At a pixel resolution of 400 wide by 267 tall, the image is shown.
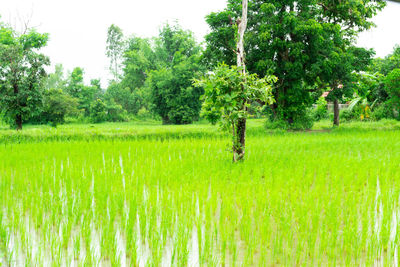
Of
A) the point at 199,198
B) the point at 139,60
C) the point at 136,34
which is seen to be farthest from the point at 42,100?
the point at 136,34

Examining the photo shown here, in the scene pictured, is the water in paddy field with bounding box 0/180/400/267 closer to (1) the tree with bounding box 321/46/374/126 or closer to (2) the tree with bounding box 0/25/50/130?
(1) the tree with bounding box 321/46/374/126

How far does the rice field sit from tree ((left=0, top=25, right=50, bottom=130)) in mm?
6323

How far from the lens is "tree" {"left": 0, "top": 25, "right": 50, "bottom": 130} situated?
10.3 metres

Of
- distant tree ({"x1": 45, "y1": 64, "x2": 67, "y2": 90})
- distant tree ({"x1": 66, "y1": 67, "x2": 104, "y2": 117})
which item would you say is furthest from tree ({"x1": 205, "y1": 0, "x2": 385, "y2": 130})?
distant tree ({"x1": 45, "y1": 64, "x2": 67, "y2": 90})

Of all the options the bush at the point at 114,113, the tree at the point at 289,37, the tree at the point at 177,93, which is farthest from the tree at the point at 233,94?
the bush at the point at 114,113

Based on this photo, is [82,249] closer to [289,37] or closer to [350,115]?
[289,37]

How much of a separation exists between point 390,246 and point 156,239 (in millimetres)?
1478

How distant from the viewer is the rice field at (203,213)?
6.24 ft

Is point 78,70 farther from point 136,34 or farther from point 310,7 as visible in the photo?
point 310,7

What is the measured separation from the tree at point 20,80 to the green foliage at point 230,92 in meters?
8.08

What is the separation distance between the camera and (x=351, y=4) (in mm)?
10602

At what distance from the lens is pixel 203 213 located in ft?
8.65

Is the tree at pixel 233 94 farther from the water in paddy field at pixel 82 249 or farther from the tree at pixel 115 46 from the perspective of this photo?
the tree at pixel 115 46

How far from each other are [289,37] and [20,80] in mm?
9270
